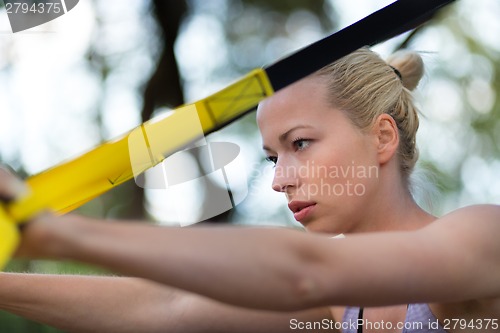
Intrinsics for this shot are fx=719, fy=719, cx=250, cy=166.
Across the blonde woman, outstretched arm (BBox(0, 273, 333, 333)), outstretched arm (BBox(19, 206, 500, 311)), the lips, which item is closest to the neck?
the blonde woman

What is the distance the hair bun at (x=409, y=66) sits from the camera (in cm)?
162

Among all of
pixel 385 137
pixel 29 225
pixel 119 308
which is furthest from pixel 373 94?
pixel 29 225

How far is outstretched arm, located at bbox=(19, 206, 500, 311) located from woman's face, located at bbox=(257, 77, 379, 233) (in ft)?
1.38

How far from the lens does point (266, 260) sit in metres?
0.75

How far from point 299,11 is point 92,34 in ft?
3.33

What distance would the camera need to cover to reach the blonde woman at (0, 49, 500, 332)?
2.49ft

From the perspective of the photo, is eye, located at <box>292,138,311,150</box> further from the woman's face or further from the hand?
the hand

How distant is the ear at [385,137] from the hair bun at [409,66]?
18 centimetres

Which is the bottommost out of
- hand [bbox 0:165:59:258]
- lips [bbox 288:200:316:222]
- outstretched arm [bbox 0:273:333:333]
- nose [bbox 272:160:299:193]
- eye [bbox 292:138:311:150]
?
outstretched arm [bbox 0:273:333:333]

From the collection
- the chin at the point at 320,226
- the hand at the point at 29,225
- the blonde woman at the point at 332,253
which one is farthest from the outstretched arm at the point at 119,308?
the hand at the point at 29,225

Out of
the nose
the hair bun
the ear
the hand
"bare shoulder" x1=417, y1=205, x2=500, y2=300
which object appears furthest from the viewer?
the hair bun

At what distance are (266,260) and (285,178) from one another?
0.60 metres

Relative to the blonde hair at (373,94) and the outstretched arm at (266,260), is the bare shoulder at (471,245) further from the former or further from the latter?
the blonde hair at (373,94)

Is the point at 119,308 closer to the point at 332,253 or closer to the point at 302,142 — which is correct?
the point at 302,142
